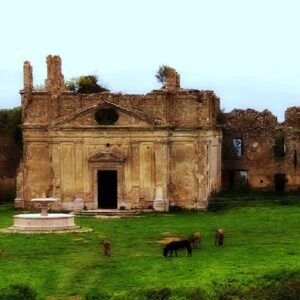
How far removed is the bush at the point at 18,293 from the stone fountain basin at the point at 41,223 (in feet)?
40.6

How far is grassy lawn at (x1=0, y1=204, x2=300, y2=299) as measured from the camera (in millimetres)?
29578

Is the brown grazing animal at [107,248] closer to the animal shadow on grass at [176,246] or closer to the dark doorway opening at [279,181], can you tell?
the animal shadow on grass at [176,246]

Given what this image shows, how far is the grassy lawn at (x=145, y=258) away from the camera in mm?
29578

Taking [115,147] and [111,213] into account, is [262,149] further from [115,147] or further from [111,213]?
[111,213]

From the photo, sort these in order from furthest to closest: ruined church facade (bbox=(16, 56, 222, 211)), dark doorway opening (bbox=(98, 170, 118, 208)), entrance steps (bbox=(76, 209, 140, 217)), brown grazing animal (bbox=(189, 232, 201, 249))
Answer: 1. dark doorway opening (bbox=(98, 170, 118, 208))
2. ruined church facade (bbox=(16, 56, 222, 211))
3. entrance steps (bbox=(76, 209, 140, 217))
4. brown grazing animal (bbox=(189, 232, 201, 249))

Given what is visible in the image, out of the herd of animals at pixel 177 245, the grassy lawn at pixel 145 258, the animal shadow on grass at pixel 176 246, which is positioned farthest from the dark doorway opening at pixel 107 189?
the animal shadow on grass at pixel 176 246

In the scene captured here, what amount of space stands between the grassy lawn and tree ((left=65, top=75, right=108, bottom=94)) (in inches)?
906

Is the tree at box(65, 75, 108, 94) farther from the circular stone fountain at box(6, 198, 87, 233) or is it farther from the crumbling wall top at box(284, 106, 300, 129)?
the circular stone fountain at box(6, 198, 87, 233)

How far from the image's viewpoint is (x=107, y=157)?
5128 cm

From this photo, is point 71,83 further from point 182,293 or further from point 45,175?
point 182,293

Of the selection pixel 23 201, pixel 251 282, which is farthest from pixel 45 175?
pixel 251 282

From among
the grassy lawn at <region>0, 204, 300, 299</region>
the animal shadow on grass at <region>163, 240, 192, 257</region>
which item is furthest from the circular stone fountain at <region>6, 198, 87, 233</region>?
the animal shadow on grass at <region>163, 240, 192, 257</region>

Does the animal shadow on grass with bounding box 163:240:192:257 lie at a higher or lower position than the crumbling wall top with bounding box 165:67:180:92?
lower

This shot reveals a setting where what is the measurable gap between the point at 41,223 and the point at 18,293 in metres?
13.0
